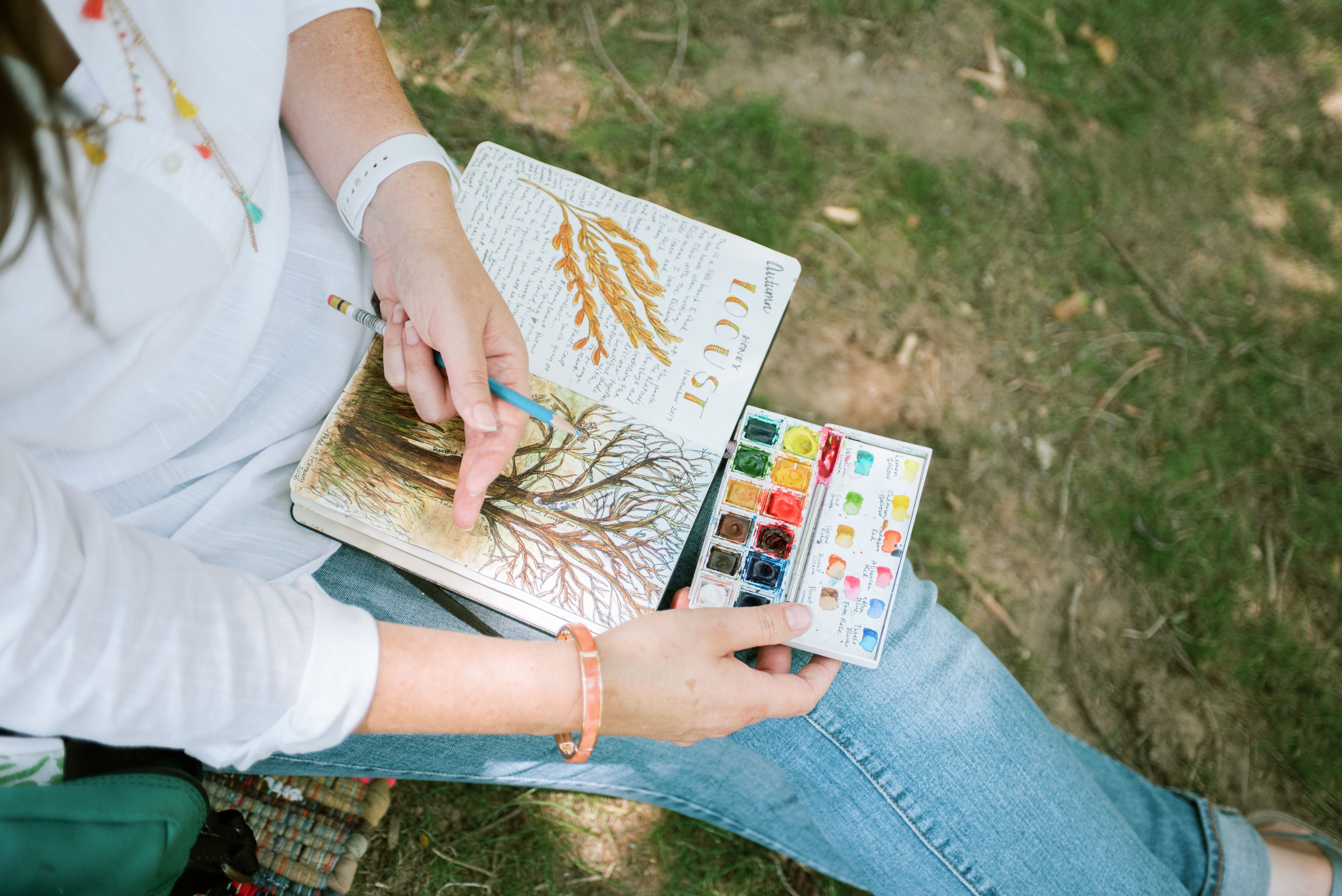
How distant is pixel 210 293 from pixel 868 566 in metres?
0.80

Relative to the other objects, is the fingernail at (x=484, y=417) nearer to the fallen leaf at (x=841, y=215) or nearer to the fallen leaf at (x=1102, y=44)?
the fallen leaf at (x=841, y=215)

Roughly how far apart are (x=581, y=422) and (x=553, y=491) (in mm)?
92

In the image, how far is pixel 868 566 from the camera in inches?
38.6

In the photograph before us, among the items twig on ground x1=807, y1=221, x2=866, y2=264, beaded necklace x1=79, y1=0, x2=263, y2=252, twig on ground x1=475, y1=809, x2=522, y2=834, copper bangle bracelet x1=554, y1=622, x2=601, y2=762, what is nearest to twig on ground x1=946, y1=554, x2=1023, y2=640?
twig on ground x1=807, y1=221, x2=866, y2=264

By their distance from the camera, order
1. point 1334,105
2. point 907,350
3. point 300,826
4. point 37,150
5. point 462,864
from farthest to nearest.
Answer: point 1334,105, point 907,350, point 462,864, point 300,826, point 37,150

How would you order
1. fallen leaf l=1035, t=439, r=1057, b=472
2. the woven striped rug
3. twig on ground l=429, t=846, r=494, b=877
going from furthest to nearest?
fallen leaf l=1035, t=439, r=1057, b=472
twig on ground l=429, t=846, r=494, b=877
the woven striped rug

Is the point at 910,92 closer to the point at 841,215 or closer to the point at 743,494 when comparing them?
the point at 841,215

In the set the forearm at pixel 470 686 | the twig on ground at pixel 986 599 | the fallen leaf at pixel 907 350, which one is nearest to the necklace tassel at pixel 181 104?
the forearm at pixel 470 686

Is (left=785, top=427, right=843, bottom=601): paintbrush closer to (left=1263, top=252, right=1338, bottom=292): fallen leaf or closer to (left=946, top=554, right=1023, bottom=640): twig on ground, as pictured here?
(left=946, top=554, right=1023, bottom=640): twig on ground

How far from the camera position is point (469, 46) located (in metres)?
1.79

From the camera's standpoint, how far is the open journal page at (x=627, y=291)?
39.7 inches

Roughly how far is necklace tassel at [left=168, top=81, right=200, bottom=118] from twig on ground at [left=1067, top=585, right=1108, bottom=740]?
1768 millimetres

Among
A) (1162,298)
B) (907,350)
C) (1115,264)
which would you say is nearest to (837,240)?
(907,350)

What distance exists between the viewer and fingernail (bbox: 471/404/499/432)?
2.78 ft
